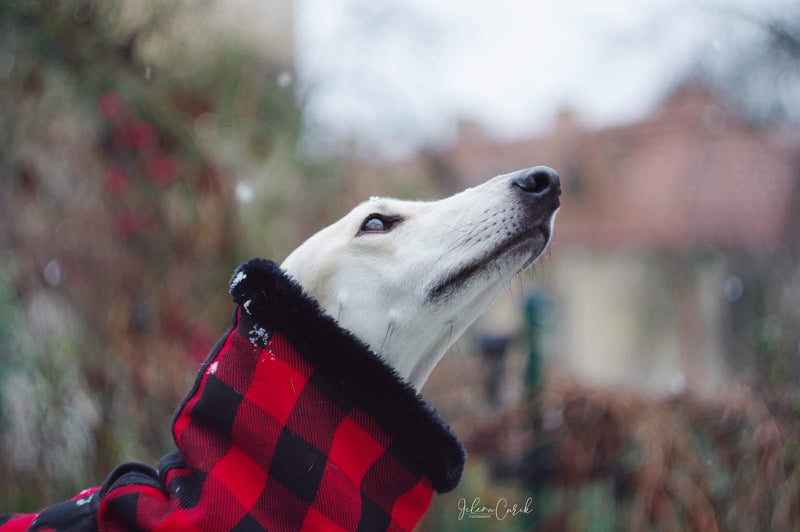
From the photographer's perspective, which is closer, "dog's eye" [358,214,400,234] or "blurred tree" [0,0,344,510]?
"dog's eye" [358,214,400,234]

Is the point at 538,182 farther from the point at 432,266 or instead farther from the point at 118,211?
the point at 118,211

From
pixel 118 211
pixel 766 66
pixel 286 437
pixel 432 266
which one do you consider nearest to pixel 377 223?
pixel 432 266

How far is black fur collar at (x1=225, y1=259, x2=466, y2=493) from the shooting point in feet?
4.00

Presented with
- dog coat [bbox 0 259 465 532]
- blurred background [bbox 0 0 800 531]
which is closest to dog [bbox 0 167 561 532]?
dog coat [bbox 0 259 465 532]

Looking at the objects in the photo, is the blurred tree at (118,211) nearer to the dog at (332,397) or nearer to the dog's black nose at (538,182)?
the dog at (332,397)

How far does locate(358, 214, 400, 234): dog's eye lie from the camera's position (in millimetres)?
1438

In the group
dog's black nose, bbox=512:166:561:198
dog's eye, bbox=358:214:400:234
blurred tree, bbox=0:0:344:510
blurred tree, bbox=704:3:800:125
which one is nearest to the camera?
dog's black nose, bbox=512:166:561:198

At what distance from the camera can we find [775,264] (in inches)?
115

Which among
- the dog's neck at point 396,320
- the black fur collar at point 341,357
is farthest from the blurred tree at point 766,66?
the black fur collar at point 341,357

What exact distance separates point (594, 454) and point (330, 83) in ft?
6.24

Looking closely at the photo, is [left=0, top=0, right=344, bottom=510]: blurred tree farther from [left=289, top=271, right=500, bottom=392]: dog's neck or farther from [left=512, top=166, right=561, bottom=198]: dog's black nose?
[left=512, top=166, right=561, bottom=198]: dog's black nose

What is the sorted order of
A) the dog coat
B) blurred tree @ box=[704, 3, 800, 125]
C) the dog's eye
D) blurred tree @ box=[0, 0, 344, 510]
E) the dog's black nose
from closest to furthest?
1. the dog coat
2. the dog's black nose
3. the dog's eye
4. blurred tree @ box=[704, 3, 800, 125]
5. blurred tree @ box=[0, 0, 344, 510]

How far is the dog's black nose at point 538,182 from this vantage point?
1.32 metres

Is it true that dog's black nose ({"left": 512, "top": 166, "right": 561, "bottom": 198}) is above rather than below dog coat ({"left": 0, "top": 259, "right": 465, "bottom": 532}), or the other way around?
above
